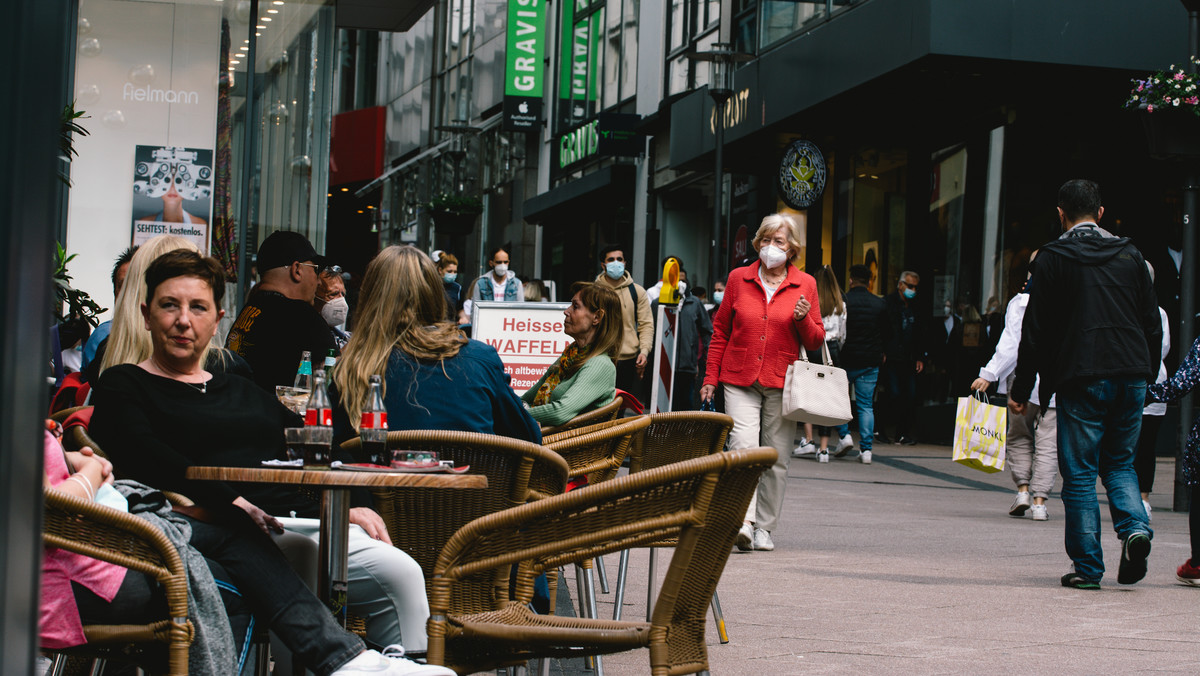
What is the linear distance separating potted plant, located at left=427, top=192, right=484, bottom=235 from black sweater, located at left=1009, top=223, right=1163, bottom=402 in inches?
919

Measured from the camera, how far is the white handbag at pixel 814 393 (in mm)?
7898

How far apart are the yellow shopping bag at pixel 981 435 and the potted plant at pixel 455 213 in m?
21.3

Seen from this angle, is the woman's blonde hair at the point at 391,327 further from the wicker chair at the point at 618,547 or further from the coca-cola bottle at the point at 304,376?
the wicker chair at the point at 618,547

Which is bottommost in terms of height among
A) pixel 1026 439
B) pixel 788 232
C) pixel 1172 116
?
pixel 1026 439

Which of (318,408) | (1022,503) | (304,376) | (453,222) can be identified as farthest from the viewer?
(453,222)

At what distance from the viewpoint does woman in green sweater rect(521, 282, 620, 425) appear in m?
6.34

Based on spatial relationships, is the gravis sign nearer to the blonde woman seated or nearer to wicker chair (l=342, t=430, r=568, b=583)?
the blonde woman seated

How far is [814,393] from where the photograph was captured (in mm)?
7965

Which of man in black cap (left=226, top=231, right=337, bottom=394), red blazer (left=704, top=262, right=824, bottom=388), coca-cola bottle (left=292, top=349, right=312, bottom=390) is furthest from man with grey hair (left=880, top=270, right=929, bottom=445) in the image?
coca-cola bottle (left=292, top=349, right=312, bottom=390)

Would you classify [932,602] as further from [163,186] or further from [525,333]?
[163,186]

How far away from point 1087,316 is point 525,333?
5.56 meters

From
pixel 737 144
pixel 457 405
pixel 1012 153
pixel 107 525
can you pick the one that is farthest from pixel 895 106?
pixel 107 525

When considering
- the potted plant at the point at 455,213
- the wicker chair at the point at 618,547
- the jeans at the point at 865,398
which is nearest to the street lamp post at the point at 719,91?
the jeans at the point at 865,398

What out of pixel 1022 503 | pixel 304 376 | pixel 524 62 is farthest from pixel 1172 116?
pixel 524 62
